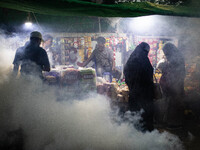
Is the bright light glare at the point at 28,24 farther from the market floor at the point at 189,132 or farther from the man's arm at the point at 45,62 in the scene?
the market floor at the point at 189,132

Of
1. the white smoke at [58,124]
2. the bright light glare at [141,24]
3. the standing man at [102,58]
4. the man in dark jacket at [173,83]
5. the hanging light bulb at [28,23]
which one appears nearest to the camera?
the white smoke at [58,124]

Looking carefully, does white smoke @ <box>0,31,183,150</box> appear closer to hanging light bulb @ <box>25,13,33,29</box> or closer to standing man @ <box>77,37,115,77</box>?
standing man @ <box>77,37,115,77</box>

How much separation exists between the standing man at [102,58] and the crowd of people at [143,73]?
5.82 feet

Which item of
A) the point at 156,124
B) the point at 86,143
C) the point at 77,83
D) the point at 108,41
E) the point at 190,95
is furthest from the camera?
the point at 108,41

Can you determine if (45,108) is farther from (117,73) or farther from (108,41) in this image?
(108,41)

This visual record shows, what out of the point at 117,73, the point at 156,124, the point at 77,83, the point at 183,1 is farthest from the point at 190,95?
the point at 77,83

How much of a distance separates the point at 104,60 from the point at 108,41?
7.20 ft

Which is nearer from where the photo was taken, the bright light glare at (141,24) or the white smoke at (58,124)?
the white smoke at (58,124)

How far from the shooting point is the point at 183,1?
474cm

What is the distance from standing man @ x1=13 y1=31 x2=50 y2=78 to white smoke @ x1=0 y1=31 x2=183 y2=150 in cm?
24

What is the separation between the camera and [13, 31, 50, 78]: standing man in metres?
3.69

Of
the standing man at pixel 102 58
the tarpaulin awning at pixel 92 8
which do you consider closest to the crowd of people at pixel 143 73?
the tarpaulin awning at pixel 92 8

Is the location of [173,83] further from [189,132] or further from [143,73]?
[189,132]

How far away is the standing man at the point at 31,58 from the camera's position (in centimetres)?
369
